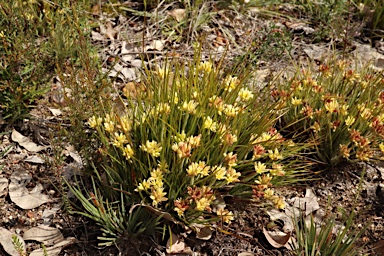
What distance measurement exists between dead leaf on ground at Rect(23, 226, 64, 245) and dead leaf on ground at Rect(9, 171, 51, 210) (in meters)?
0.15

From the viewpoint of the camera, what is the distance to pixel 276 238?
2.29 m

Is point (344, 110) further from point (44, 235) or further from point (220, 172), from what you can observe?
point (44, 235)

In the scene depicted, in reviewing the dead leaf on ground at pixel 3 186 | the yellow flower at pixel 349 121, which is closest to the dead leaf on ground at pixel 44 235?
the dead leaf on ground at pixel 3 186


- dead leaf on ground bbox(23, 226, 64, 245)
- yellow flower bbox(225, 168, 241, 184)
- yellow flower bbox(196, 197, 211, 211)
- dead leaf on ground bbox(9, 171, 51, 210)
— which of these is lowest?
dead leaf on ground bbox(23, 226, 64, 245)

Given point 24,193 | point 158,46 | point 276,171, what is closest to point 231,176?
point 276,171

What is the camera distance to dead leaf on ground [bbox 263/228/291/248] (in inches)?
89.1

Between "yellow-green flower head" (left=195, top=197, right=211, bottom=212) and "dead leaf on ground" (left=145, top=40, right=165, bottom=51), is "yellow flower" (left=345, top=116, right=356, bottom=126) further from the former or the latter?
"dead leaf on ground" (left=145, top=40, right=165, bottom=51)

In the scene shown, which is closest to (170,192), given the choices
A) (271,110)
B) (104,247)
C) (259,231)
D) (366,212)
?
(104,247)

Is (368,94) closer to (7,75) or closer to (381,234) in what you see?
(381,234)

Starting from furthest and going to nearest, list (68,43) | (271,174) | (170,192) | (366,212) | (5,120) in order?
(68,43), (5,120), (366,212), (271,174), (170,192)

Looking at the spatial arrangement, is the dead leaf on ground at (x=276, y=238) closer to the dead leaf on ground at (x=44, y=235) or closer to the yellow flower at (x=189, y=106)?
the yellow flower at (x=189, y=106)

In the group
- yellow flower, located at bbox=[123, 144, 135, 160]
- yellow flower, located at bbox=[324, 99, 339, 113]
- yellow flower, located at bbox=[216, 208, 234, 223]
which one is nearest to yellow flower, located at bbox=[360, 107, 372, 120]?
yellow flower, located at bbox=[324, 99, 339, 113]

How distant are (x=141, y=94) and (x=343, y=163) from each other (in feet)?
4.07

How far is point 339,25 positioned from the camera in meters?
3.61
